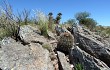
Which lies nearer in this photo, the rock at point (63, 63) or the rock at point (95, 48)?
the rock at point (63, 63)

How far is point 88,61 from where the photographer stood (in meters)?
8.62

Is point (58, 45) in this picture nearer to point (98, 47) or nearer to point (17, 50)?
point (98, 47)

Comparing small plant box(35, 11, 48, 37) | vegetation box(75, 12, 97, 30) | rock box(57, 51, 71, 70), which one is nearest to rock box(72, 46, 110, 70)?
rock box(57, 51, 71, 70)

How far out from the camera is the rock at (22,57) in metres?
7.10

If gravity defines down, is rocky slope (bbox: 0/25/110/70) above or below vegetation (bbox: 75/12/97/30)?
below

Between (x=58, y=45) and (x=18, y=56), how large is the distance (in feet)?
11.5

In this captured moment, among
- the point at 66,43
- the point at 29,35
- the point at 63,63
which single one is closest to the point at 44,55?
the point at 63,63

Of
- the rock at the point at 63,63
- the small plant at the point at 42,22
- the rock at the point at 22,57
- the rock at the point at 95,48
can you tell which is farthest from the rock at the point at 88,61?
the small plant at the point at 42,22

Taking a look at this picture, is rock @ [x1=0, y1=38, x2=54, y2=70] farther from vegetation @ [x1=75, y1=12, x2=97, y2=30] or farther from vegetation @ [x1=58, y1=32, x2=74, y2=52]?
vegetation @ [x1=75, y1=12, x2=97, y2=30]

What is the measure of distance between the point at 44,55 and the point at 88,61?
63.1 inches

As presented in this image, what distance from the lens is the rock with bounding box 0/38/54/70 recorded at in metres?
7.10

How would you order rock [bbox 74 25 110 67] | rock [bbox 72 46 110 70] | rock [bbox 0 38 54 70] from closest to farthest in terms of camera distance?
1. rock [bbox 0 38 54 70]
2. rock [bbox 72 46 110 70]
3. rock [bbox 74 25 110 67]

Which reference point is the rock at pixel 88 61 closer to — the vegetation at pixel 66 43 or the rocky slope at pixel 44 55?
the rocky slope at pixel 44 55

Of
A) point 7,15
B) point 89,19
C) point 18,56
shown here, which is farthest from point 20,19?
point 89,19
